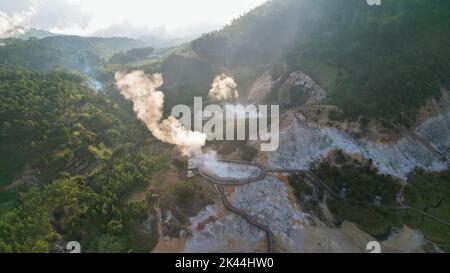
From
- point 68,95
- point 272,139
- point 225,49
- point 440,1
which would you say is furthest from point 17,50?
point 440,1

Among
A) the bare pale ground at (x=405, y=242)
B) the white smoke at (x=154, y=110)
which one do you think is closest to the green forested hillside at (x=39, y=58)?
the white smoke at (x=154, y=110)

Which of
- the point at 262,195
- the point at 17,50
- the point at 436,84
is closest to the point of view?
the point at 262,195

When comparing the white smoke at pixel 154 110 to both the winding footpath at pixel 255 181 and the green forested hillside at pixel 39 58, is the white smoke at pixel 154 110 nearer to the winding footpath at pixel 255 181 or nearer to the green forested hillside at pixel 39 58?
the winding footpath at pixel 255 181

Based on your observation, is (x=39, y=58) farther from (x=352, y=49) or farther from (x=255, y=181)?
(x=255, y=181)

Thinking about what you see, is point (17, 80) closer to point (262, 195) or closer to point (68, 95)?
point (68, 95)

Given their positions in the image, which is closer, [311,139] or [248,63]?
Answer: [311,139]

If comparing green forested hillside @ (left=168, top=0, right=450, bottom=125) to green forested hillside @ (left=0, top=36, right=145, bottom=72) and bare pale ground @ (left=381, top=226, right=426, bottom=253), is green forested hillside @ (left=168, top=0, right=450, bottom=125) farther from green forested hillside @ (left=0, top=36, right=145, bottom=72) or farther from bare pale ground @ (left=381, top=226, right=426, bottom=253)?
green forested hillside @ (left=0, top=36, right=145, bottom=72)

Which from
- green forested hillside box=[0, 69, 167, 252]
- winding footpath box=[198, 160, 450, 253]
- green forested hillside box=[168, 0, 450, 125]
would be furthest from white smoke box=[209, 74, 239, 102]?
winding footpath box=[198, 160, 450, 253]
